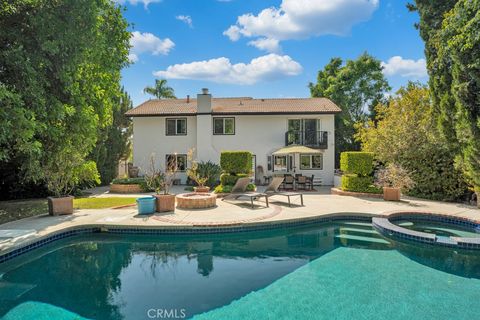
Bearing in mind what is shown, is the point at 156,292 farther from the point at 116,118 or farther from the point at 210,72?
the point at 210,72

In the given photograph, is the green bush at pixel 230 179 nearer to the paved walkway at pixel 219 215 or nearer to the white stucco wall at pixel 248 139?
the paved walkway at pixel 219 215

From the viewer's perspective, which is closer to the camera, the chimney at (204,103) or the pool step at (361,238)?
the pool step at (361,238)

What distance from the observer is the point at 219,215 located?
9.90m

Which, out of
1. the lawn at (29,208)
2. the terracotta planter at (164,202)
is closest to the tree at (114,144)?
the lawn at (29,208)

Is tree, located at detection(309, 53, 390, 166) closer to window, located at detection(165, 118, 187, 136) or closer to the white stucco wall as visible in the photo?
the white stucco wall

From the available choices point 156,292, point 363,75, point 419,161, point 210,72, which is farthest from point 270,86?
point 156,292

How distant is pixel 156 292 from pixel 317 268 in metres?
3.44

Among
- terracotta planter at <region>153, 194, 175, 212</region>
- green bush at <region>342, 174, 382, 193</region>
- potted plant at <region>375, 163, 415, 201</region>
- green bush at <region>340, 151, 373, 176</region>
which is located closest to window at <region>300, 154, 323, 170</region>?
green bush at <region>342, 174, 382, 193</region>

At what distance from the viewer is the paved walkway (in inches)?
325

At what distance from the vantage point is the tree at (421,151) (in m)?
13.1

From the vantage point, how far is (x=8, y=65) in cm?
697

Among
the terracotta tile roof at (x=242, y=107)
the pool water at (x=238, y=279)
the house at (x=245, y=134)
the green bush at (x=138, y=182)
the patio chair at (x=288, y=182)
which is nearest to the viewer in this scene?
the pool water at (x=238, y=279)

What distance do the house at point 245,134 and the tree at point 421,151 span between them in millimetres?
5084

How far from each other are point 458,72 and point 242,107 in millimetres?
14464
